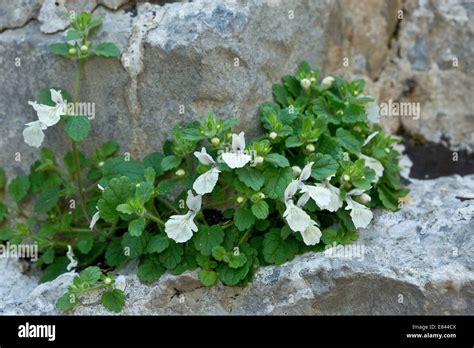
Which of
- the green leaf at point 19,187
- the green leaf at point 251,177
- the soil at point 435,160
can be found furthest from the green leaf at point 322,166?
the green leaf at point 19,187

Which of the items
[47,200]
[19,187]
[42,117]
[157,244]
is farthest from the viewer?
[19,187]

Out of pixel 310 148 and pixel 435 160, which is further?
pixel 435 160

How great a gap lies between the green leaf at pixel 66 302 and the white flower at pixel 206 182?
0.71 meters

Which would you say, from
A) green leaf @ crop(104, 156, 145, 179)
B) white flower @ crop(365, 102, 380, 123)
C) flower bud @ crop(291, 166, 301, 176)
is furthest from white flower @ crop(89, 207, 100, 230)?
white flower @ crop(365, 102, 380, 123)

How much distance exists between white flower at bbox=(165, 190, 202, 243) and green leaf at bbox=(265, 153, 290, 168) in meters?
0.34

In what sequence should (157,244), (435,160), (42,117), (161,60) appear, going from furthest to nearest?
1. (435,160)
2. (161,60)
3. (42,117)
4. (157,244)

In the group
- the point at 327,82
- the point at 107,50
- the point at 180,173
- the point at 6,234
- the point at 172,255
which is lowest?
the point at 6,234

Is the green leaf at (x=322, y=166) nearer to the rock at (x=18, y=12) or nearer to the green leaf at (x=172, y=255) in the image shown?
the green leaf at (x=172, y=255)

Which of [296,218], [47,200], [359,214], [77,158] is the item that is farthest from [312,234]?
[47,200]

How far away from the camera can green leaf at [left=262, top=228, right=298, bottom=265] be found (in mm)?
3285

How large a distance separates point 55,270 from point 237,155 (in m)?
1.10

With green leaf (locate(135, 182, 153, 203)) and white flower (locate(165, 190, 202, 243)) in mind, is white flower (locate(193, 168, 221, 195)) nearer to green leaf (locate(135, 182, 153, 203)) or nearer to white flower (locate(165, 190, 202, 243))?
white flower (locate(165, 190, 202, 243))

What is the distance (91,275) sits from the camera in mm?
3205

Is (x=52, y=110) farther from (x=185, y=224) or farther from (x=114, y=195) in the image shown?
(x=185, y=224)
